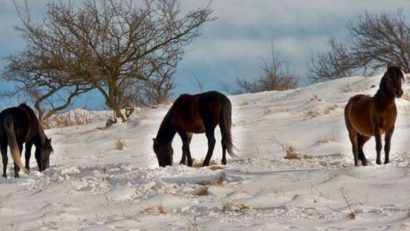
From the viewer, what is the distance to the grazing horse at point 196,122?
33.2 feet

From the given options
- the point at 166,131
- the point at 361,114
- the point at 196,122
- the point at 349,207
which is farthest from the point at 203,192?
the point at 166,131

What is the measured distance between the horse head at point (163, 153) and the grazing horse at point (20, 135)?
1916mm

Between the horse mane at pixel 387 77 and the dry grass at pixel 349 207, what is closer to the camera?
the dry grass at pixel 349 207

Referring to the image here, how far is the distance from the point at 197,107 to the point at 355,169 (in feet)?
12.1

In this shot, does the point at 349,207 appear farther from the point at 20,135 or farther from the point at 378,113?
the point at 20,135

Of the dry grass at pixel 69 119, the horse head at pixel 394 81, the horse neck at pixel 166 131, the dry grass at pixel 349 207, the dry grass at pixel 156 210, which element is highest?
the horse head at pixel 394 81

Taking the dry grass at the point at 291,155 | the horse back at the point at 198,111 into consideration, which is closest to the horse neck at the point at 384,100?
the dry grass at the point at 291,155

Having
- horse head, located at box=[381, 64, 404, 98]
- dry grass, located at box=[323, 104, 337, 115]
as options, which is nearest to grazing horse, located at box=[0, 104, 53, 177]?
horse head, located at box=[381, 64, 404, 98]

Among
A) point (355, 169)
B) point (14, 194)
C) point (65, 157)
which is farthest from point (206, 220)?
point (65, 157)

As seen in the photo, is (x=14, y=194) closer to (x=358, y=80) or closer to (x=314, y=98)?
(x=314, y=98)

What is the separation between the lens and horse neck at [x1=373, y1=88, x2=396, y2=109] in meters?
8.41

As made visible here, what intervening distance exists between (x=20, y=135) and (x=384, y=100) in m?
5.92

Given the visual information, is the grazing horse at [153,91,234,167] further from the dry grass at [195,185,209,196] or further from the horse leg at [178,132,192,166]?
the dry grass at [195,185,209,196]

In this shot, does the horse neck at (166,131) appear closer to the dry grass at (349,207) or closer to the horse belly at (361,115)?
the horse belly at (361,115)
